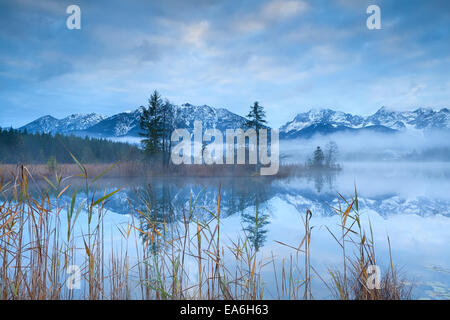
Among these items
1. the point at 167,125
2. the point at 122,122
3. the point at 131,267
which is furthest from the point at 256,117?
the point at 122,122

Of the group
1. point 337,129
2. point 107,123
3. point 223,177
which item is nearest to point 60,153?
point 223,177

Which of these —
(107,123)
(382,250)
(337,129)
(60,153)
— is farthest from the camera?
(337,129)

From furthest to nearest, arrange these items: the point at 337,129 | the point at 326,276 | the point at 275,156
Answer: the point at 337,129 → the point at 275,156 → the point at 326,276

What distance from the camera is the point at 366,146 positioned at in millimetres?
134125

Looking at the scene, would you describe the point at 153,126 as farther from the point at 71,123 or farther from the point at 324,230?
the point at 71,123

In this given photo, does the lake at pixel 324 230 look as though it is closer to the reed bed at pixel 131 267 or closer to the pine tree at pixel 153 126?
the reed bed at pixel 131 267

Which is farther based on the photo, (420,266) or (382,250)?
(382,250)

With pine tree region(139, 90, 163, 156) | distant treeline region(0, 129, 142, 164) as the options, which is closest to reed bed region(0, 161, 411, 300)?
pine tree region(139, 90, 163, 156)

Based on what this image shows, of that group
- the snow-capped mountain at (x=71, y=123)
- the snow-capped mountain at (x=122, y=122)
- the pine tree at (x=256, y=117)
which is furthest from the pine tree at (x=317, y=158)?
the snow-capped mountain at (x=71, y=123)
